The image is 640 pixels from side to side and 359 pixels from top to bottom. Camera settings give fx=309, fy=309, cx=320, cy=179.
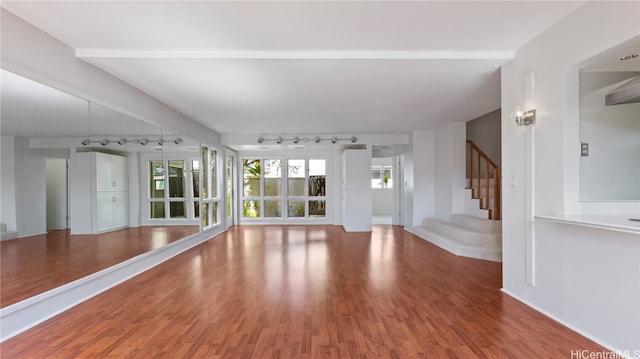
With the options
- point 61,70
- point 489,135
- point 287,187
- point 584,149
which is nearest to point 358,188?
point 287,187

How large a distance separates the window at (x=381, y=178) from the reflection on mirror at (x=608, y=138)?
9.85m

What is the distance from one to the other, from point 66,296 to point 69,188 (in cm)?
115

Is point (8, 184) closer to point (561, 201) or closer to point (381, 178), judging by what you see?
point (561, 201)

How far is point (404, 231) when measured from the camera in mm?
8172

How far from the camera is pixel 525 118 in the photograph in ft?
9.94

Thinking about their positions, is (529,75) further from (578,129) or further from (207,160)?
(207,160)

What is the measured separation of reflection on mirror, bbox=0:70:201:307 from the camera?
8.82 feet

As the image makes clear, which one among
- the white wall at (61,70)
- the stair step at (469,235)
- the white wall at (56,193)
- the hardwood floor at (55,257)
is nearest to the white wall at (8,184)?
the hardwood floor at (55,257)

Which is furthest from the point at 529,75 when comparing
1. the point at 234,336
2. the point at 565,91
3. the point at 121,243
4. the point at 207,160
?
the point at 207,160

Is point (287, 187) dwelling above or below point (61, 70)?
below

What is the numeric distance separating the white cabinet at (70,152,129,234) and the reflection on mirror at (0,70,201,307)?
0.5 inches

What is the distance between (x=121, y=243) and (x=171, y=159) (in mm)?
1951

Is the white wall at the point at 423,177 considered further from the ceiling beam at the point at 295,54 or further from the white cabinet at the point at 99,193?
the white cabinet at the point at 99,193

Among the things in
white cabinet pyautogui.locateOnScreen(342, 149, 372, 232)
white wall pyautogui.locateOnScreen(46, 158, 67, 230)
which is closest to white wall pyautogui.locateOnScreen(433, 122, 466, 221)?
white cabinet pyautogui.locateOnScreen(342, 149, 372, 232)
